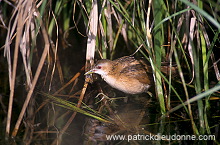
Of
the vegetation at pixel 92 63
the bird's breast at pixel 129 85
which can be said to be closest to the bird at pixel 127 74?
the bird's breast at pixel 129 85

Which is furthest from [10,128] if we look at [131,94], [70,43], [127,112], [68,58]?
[70,43]

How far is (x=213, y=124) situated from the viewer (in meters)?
3.59

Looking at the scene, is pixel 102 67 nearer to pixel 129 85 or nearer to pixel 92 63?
pixel 92 63

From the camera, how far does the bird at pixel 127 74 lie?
4188 millimetres

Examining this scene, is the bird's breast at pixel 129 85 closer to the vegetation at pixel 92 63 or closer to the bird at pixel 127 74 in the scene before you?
the bird at pixel 127 74

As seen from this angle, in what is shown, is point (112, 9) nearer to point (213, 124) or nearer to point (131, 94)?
point (131, 94)

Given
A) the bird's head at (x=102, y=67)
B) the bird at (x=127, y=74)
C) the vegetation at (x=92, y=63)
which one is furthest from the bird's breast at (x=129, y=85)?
the vegetation at (x=92, y=63)

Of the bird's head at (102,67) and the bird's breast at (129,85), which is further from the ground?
the bird's head at (102,67)

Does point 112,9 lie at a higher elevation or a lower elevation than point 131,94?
higher

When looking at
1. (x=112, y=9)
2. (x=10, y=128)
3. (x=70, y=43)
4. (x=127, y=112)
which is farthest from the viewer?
(x=70, y=43)

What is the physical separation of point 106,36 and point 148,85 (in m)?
0.98

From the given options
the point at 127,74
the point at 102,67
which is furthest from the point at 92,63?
the point at 127,74

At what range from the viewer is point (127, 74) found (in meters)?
4.26

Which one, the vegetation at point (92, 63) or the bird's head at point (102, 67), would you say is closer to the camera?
the vegetation at point (92, 63)
